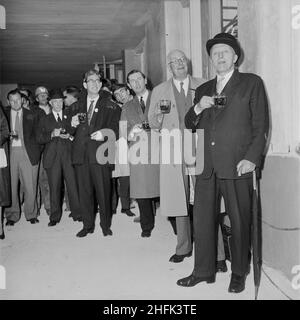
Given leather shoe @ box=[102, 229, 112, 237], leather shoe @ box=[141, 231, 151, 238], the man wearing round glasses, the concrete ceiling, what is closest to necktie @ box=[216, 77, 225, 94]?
the man wearing round glasses

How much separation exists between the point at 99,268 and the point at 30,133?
2.33 m

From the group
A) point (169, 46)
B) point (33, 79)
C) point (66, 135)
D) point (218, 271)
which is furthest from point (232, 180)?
point (33, 79)

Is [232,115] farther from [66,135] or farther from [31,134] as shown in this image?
[31,134]

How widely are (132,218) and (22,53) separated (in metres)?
6.44

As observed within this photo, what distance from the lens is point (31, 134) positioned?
16.2ft

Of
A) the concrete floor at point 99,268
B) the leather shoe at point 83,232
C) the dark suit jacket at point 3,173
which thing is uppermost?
the dark suit jacket at point 3,173

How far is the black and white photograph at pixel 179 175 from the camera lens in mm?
2559

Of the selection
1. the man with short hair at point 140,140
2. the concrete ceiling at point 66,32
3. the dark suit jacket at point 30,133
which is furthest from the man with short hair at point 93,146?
the concrete ceiling at point 66,32

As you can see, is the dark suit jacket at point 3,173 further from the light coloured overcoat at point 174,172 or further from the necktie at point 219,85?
the necktie at point 219,85

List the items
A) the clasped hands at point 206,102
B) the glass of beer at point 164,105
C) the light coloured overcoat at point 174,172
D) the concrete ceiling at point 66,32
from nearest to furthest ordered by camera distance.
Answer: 1. the clasped hands at point 206,102
2. the glass of beer at point 164,105
3. the light coloured overcoat at point 174,172
4. the concrete ceiling at point 66,32

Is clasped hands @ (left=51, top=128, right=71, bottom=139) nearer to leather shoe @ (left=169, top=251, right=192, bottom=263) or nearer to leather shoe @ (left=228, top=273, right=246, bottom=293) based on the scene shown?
leather shoe @ (left=169, top=251, right=192, bottom=263)

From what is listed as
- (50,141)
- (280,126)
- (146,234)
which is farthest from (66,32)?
(280,126)

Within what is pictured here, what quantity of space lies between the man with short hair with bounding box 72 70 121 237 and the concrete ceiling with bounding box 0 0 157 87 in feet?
8.71

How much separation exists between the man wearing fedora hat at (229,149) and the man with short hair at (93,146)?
1.63m
